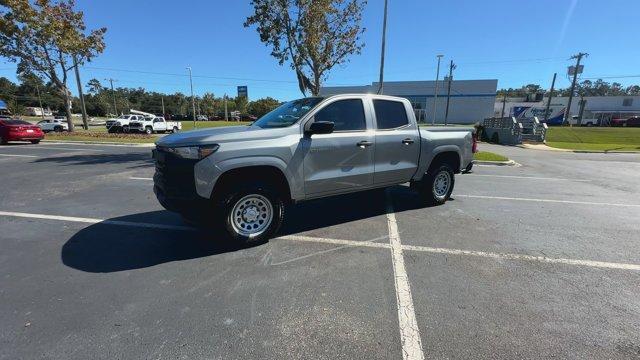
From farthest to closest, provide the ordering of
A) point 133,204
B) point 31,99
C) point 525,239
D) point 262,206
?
point 31,99 → point 133,204 → point 525,239 → point 262,206

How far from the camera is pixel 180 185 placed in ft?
13.1

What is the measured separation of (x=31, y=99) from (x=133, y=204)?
147667 mm

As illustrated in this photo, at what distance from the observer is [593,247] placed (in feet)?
15.4

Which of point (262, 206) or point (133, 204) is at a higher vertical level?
point (262, 206)

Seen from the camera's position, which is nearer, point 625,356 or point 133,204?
point 625,356

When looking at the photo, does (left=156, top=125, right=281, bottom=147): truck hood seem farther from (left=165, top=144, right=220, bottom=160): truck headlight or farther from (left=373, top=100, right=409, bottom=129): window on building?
(left=373, top=100, right=409, bottom=129): window on building

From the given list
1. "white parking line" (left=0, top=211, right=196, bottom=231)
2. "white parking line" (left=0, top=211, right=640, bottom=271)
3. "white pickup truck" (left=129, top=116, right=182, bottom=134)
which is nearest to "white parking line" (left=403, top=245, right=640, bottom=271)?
"white parking line" (left=0, top=211, right=640, bottom=271)

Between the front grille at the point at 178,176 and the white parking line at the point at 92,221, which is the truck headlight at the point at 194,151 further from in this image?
the white parking line at the point at 92,221

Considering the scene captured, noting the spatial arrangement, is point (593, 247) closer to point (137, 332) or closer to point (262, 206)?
point (262, 206)

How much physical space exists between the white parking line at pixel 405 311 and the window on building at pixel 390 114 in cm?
190

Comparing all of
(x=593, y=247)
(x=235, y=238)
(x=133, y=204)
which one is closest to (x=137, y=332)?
(x=235, y=238)

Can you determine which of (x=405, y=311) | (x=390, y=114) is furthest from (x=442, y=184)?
(x=405, y=311)

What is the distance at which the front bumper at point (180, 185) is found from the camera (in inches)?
156

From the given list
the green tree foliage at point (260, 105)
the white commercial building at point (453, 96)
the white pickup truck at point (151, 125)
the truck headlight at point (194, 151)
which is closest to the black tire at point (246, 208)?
the truck headlight at point (194, 151)
